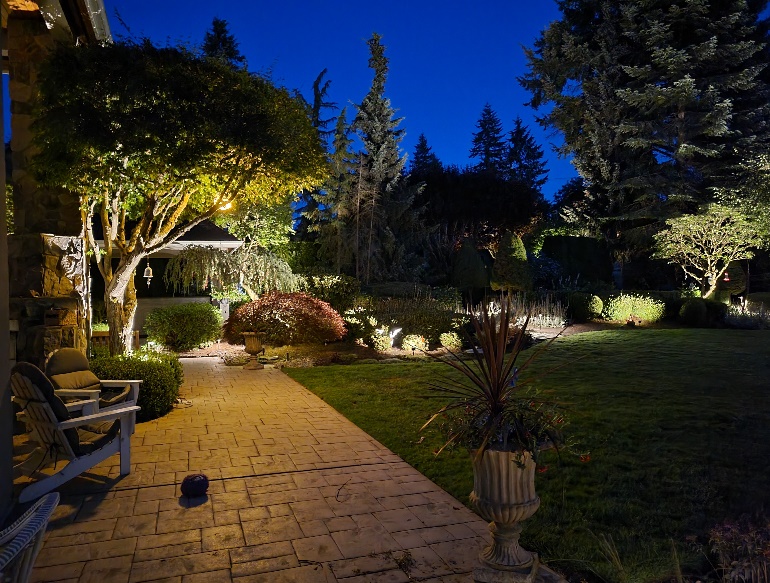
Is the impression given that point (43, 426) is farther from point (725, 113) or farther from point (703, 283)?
point (725, 113)

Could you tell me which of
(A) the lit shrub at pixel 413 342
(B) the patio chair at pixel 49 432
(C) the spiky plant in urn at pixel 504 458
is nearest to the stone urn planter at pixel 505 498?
(C) the spiky plant in urn at pixel 504 458

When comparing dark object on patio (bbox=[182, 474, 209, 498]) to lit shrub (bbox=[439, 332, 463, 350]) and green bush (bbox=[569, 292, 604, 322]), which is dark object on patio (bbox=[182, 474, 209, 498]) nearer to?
lit shrub (bbox=[439, 332, 463, 350])

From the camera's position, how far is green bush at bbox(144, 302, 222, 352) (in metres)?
12.8

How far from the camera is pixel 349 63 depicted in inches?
5118

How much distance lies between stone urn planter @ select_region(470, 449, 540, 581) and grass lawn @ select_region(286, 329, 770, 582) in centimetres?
52

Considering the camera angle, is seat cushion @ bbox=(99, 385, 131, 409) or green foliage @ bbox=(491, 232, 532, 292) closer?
seat cushion @ bbox=(99, 385, 131, 409)

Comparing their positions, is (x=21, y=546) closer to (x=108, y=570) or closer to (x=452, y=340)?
(x=108, y=570)

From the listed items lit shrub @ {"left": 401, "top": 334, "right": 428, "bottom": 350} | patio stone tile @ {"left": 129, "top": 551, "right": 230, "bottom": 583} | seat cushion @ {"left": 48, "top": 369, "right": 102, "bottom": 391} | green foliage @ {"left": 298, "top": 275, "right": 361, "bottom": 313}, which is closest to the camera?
patio stone tile @ {"left": 129, "top": 551, "right": 230, "bottom": 583}

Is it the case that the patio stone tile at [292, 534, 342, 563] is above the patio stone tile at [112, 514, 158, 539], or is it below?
above

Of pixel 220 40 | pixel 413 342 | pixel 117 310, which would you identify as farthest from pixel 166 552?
pixel 220 40

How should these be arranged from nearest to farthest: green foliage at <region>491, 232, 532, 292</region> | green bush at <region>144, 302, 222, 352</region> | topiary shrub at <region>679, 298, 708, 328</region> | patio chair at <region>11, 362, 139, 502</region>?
patio chair at <region>11, 362, 139, 502</region> → green bush at <region>144, 302, 222, 352</region> → topiary shrub at <region>679, 298, 708, 328</region> → green foliage at <region>491, 232, 532, 292</region>

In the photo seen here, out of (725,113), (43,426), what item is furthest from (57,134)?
(725,113)

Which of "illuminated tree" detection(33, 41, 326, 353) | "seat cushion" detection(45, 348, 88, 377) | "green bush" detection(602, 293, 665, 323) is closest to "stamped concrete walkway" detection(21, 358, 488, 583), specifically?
"seat cushion" detection(45, 348, 88, 377)

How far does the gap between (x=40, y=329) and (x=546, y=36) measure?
2728 centimetres
